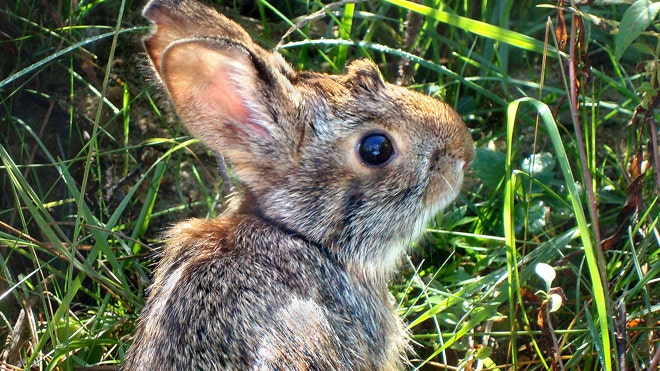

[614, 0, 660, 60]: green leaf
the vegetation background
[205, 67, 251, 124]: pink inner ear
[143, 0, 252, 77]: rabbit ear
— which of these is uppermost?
[614, 0, 660, 60]: green leaf

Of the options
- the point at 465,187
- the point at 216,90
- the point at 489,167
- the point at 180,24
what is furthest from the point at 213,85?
the point at 465,187

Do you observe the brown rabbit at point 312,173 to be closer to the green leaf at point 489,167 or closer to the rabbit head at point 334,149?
the rabbit head at point 334,149

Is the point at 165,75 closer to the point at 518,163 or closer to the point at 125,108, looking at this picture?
the point at 125,108

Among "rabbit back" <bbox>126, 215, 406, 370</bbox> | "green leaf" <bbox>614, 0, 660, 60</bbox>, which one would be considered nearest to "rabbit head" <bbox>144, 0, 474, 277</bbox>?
"rabbit back" <bbox>126, 215, 406, 370</bbox>

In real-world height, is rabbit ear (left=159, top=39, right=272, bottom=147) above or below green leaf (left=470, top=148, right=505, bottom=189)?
above

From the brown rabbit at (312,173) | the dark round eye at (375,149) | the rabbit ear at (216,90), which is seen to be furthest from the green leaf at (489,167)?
the rabbit ear at (216,90)

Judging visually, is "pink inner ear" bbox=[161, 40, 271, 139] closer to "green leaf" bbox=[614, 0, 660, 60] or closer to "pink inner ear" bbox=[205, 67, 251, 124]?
"pink inner ear" bbox=[205, 67, 251, 124]

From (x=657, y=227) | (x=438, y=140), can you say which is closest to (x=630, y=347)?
(x=657, y=227)
